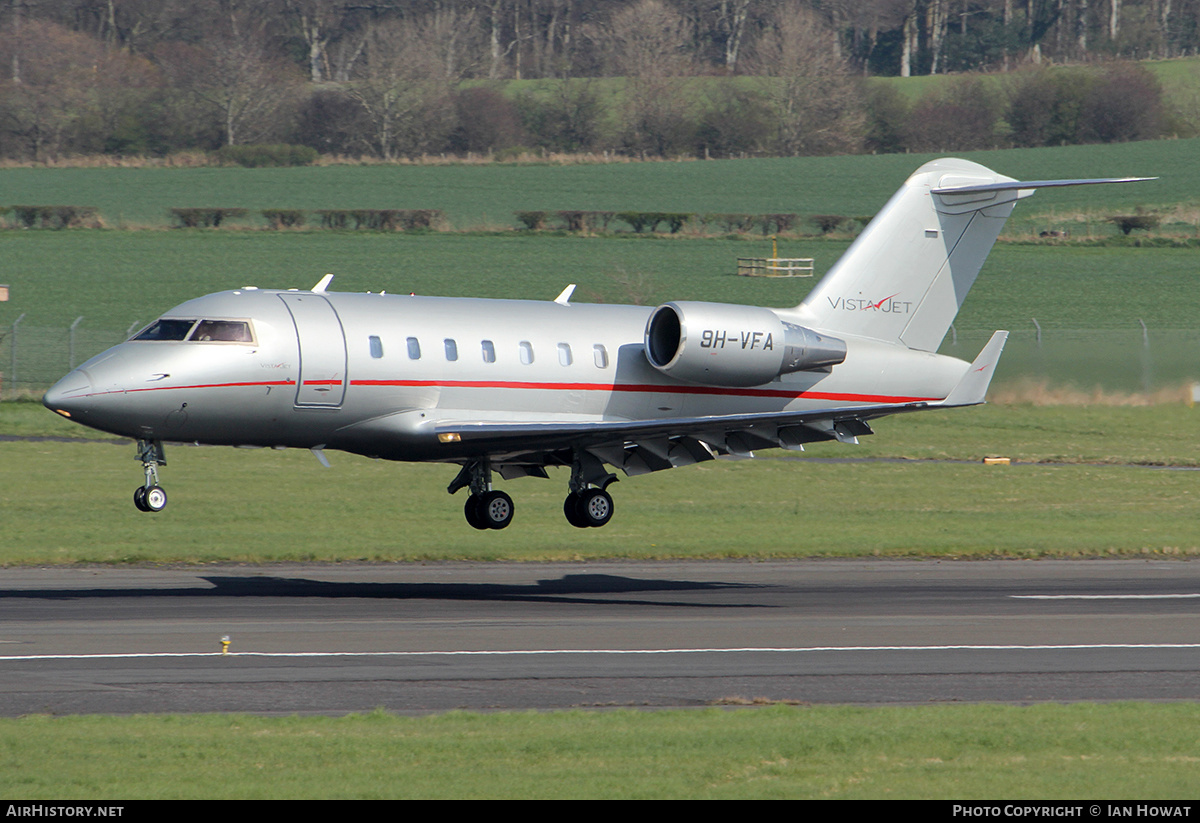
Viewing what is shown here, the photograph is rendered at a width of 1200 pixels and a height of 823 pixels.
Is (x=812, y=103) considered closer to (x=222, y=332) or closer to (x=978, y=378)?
(x=978, y=378)

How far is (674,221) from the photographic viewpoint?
93188 mm

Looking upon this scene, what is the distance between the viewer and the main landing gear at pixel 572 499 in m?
28.1

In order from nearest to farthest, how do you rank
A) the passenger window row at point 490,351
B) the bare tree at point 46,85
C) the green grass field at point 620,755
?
the green grass field at point 620,755 < the passenger window row at point 490,351 < the bare tree at point 46,85

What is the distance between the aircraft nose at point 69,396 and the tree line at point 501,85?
3706 inches

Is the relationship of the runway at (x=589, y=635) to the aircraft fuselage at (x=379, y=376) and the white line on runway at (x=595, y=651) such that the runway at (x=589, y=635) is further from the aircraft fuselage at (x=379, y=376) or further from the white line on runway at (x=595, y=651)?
the aircraft fuselage at (x=379, y=376)

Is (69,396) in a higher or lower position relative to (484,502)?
higher

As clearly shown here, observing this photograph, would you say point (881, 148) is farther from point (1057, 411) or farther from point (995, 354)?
point (995, 354)

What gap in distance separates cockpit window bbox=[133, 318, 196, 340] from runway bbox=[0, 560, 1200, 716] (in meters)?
4.42

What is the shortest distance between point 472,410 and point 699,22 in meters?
131

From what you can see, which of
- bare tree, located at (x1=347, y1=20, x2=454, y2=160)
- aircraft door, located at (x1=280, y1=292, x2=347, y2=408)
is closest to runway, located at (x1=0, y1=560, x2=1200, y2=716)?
aircraft door, located at (x1=280, y1=292, x2=347, y2=408)

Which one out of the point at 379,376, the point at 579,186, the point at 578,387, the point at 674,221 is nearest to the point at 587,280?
the point at 674,221

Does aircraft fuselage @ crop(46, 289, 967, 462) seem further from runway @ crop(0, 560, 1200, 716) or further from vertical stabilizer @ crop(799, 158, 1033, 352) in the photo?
runway @ crop(0, 560, 1200, 716)

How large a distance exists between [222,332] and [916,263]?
14449 millimetres

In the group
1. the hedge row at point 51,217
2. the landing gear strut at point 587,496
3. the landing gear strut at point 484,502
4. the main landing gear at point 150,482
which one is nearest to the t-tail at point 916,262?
the landing gear strut at point 587,496
